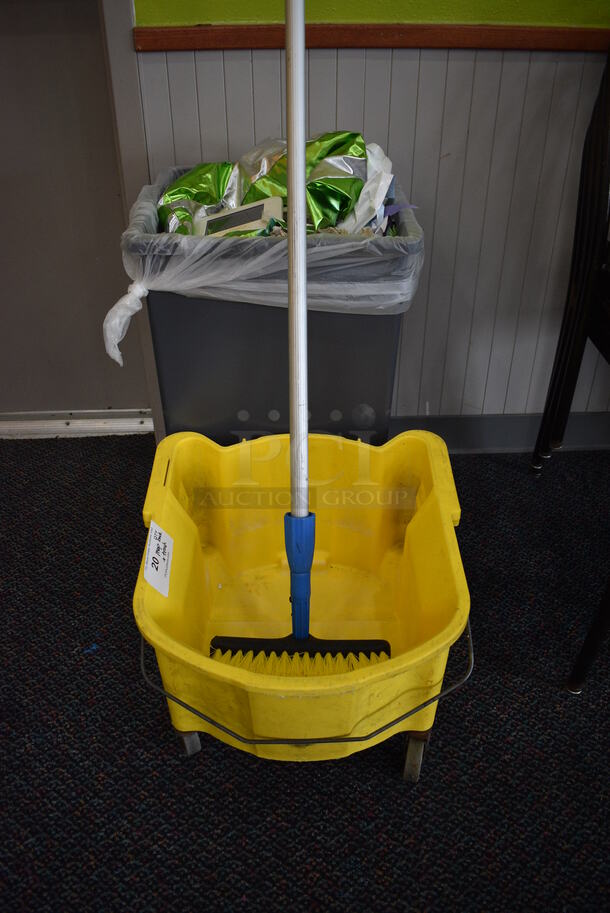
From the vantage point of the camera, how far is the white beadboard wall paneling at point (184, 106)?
1188mm

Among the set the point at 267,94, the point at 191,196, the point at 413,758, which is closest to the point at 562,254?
the point at 267,94

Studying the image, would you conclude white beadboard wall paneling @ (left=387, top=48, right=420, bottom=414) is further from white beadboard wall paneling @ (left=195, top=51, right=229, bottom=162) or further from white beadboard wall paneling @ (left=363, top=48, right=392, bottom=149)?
white beadboard wall paneling @ (left=195, top=51, right=229, bottom=162)

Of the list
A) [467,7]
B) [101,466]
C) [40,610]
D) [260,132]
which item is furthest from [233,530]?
[467,7]

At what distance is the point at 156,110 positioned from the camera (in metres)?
1.23

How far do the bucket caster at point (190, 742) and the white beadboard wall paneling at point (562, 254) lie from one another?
3.45 feet

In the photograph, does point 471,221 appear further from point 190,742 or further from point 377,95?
point 190,742

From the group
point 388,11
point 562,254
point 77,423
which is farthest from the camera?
point 77,423

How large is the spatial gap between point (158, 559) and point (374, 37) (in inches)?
36.7

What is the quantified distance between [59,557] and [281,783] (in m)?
0.64

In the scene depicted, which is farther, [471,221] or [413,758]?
[471,221]

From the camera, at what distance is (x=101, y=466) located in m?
1.61

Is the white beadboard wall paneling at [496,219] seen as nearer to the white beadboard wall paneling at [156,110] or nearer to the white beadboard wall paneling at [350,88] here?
the white beadboard wall paneling at [350,88]

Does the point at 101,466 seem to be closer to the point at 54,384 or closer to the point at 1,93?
the point at 54,384

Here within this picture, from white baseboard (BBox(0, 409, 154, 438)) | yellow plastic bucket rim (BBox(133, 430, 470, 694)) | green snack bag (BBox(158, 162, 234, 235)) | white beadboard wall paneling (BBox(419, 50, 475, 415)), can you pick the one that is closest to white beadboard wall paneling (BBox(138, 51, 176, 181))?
green snack bag (BBox(158, 162, 234, 235))
